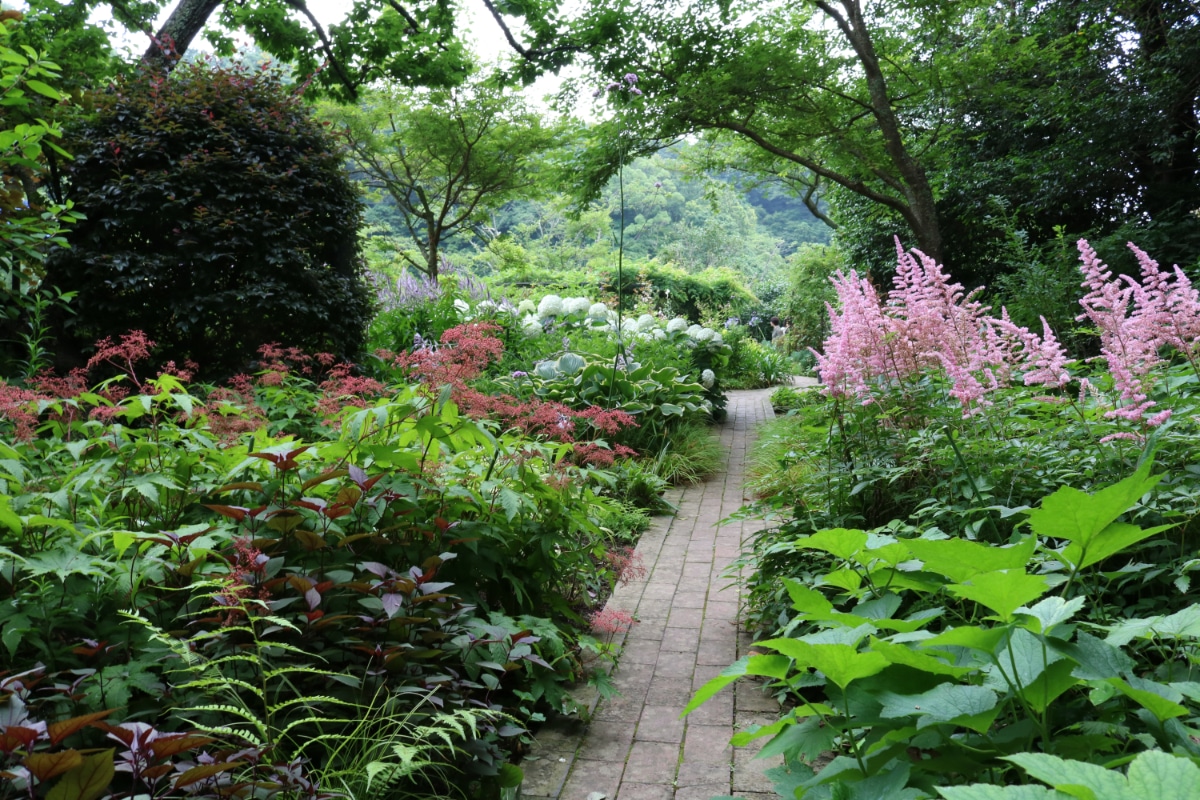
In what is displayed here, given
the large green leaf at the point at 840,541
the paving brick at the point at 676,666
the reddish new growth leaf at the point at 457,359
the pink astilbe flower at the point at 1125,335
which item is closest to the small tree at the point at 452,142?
the reddish new growth leaf at the point at 457,359

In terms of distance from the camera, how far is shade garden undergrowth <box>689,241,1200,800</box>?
93cm

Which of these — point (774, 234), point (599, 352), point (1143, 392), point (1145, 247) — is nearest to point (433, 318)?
point (599, 352)

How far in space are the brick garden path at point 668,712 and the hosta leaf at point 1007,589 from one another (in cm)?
137

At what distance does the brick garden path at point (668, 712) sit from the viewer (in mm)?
2231

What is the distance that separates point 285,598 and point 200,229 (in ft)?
12.4

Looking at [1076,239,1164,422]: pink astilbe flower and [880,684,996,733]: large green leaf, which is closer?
[880,684,996,733]: large green leaf

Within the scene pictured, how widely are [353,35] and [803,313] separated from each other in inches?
403

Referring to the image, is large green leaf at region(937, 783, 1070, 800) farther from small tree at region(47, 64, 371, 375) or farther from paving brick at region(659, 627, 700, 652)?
small tree at region(47, 64, 371, 375)

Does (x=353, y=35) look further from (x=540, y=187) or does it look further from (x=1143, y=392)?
(x=1143, y=392)

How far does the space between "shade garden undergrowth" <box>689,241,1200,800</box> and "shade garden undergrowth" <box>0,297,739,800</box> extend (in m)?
0.85

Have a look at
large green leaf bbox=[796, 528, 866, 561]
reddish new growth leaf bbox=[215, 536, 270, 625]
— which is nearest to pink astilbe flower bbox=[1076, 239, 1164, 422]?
large green leaf bbox=[796, 528, 866, 561]

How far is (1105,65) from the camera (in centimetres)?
949

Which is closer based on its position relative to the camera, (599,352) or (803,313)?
(599,352)

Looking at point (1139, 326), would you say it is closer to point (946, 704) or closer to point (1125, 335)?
point (1125, 335)
